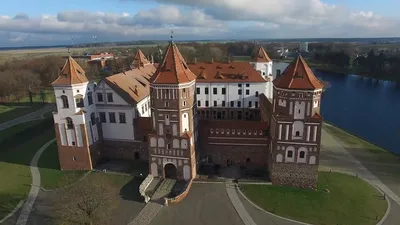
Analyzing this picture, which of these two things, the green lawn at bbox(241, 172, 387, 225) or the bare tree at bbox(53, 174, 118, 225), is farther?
the green lawn at bbox(241, 172, 387, 225)

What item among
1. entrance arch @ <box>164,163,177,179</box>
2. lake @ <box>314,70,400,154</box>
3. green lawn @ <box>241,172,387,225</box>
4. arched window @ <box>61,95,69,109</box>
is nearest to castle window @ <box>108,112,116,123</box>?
arched window @ <box>61,95,69,109</box>

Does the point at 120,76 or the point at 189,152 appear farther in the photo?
the point at 120,76

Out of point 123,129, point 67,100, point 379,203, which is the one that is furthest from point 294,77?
point 67,100

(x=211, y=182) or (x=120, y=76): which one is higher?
(x=120, y=76)

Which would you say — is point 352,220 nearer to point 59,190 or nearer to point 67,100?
point 59,190

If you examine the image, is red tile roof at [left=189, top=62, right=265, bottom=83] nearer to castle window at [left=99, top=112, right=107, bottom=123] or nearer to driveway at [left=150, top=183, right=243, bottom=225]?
castle window at [left=99, top=112, right=107, bottom=123]

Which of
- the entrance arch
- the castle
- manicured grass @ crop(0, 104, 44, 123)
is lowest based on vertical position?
the entrance arch

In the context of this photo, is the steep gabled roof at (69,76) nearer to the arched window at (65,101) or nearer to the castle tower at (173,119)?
the arched window at (65,101)

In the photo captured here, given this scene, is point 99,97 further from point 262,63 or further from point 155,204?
point 262,63
